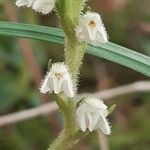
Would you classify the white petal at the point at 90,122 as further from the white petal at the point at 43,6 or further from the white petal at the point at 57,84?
the white petal at the point at 43,6

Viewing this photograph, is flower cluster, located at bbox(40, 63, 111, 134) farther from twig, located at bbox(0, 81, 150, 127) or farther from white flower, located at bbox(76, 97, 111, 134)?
twig, located at bbox(0, 81, 150, 127)

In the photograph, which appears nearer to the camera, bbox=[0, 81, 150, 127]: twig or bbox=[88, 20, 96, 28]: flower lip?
bbox=[88, 20, 96, 28]: flower lip

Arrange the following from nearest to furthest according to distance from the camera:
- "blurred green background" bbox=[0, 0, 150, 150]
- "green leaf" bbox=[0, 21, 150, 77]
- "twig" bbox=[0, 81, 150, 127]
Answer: "green leaf" bbox=[0, 21, 150, 77]
"twig" bbox=[0, 81, 150, 127]
"blurred green background" bbox=[0, 0, 150, 150]

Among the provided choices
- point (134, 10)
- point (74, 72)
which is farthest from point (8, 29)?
point (134, 10)

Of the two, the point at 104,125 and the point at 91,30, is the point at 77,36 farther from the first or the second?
the point at 104,125

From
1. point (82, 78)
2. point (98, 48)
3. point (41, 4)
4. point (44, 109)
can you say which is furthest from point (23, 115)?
point (41, 4)

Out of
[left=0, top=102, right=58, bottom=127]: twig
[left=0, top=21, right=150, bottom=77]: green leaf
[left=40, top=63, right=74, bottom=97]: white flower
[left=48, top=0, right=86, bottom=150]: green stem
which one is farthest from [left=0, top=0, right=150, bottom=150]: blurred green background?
[left=40, top=63, right=74, bottom=97]: white flower
